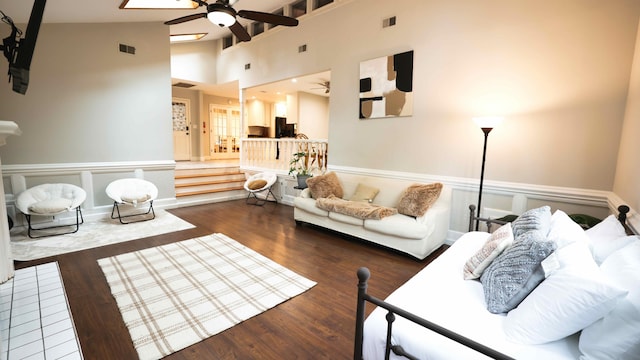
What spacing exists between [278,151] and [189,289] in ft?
15.4

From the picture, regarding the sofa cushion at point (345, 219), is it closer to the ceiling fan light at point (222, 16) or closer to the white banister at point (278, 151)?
the white banister at point (278, 151)

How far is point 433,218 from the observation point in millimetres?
3332

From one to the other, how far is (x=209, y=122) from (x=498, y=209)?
905cm

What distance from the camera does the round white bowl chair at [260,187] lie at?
5.86 meters

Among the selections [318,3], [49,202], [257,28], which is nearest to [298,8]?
[318,3]

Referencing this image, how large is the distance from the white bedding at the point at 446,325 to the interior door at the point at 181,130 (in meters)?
9.21

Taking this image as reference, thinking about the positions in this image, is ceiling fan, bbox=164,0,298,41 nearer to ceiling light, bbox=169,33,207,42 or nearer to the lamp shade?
the lamp shade

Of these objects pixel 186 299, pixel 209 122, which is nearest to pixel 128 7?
pixel 186 299

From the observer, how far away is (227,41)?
722 centimetres

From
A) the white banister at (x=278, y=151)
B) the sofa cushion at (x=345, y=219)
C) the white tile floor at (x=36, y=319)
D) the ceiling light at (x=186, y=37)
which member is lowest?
the white tile floor at (x=36, y=319)

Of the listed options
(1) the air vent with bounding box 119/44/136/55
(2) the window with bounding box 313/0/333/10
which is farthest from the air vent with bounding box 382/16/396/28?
(1) the air vent with bounding box 119/44/136/55

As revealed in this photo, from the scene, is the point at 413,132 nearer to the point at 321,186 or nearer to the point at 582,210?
the point at 321,186

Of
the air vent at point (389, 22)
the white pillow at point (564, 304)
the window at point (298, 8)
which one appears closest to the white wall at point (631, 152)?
the white pillow at point (564, 304)

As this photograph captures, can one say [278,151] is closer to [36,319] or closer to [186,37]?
[186,37]
